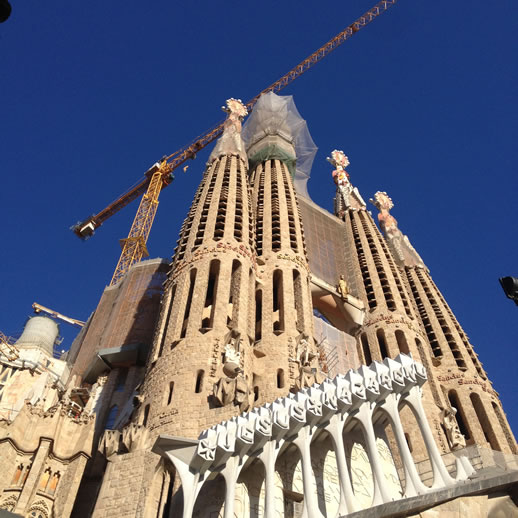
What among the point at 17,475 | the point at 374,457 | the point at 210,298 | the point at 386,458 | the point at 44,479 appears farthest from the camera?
the point at 210,298

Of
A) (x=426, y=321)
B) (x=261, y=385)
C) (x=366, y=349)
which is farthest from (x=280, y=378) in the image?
(x=426, y=321)

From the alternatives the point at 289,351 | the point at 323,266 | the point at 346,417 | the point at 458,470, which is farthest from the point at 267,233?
the point at 458,470

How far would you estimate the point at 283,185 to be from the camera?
4400cm

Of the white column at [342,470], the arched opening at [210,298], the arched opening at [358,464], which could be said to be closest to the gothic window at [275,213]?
the arched opening at [210,298]

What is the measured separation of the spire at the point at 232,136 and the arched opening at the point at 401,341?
16401mm

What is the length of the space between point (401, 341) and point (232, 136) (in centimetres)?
1994

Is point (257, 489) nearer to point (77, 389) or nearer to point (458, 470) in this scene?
point (458, 470)

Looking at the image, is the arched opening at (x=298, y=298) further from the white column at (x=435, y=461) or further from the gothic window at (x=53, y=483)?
the gothic window at (x=53, y=483)

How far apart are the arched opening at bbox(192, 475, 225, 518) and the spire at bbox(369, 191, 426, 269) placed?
1396 inches

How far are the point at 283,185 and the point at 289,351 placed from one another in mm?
18566

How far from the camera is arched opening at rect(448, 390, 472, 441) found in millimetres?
33844

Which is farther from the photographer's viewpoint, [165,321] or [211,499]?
[165,321]

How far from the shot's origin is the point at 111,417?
30703 mm

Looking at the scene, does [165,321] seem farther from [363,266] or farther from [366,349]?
[363,266]
